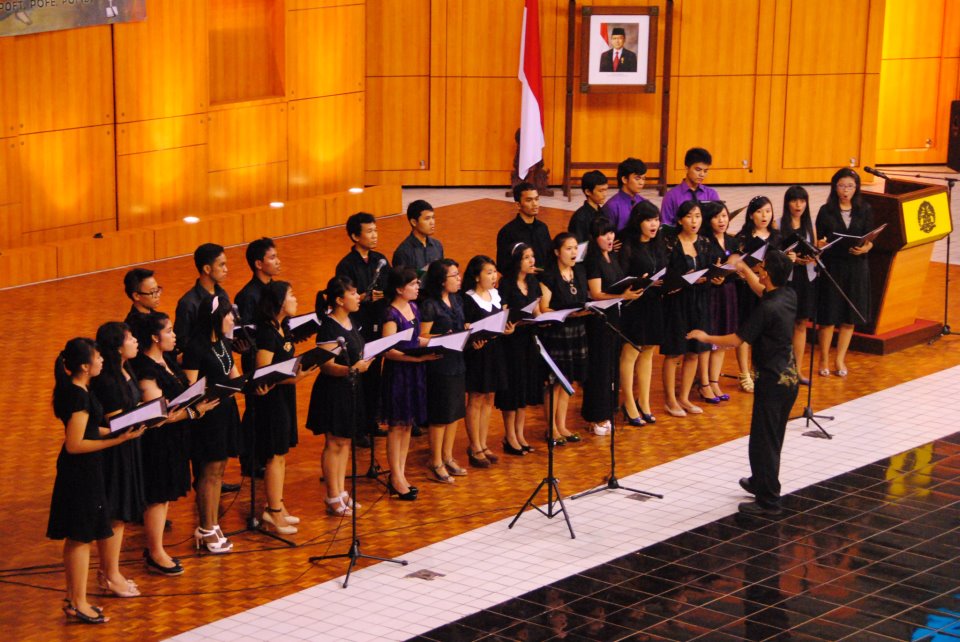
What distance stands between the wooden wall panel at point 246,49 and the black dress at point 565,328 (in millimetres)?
7562

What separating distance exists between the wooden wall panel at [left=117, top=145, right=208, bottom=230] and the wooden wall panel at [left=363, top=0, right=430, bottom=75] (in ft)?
11.2

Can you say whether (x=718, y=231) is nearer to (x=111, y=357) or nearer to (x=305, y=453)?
(x=305, y=453)

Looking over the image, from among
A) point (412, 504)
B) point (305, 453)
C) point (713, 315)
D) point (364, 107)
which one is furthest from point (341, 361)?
point (364, 107)

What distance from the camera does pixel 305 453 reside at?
390 inches

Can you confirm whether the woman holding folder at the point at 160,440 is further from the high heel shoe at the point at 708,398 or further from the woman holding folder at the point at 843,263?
the woman holding folder at the point at 843,263

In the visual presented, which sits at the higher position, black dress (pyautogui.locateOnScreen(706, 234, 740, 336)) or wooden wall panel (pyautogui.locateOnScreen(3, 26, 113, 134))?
wooden wall panel (pyautogui.locateOnScreen(3, 26, 113, 134))

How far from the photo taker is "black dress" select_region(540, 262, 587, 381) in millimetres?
9695

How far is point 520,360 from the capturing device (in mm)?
9555

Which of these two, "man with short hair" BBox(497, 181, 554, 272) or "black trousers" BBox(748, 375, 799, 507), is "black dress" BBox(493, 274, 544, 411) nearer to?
"man with short hair" BBox(497, 181, 554, 272)

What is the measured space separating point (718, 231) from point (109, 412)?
5.00m

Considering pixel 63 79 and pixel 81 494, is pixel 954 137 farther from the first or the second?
pixel 81 494

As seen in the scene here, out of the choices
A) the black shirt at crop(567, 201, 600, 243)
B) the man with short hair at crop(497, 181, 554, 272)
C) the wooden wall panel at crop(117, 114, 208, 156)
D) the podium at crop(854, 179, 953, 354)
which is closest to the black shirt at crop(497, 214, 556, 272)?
the man with short hair at crop(497, 181, 554, 272)

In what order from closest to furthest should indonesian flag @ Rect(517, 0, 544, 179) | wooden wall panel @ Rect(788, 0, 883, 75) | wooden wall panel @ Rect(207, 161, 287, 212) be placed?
wooden wall panel @ Rect(207, 161, 287, 212) < indonesian flag @ Rect(517, 0, 544, 179) < wooden wall panel @ Rect(788, 0, 883, 75)

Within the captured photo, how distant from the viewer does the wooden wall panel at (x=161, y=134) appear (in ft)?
49.4
